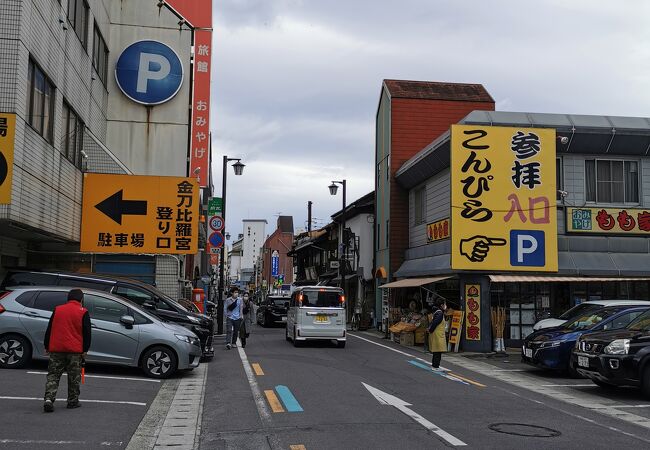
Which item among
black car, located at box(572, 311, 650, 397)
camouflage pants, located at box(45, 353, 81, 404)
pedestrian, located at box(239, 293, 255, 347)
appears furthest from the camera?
pedestrian, located at box(239, 293, 255, 347)

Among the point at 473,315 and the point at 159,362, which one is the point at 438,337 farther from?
the point at 159,362

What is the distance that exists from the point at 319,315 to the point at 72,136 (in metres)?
9.28

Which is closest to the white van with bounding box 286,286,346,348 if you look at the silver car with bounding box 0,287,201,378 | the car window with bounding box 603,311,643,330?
the silver car with bounding box 0,287,201,378

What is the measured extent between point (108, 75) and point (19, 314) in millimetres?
15409

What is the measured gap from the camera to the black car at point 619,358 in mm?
11414

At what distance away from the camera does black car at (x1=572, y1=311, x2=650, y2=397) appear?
449 inches

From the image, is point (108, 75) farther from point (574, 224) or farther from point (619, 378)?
point (619, 378)

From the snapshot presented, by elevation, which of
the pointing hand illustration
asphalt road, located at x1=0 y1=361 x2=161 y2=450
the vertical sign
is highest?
the vertical sign

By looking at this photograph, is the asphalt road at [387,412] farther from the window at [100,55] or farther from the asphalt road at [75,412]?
the window at [100,55]

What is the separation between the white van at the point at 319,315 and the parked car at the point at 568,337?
23.2 ft

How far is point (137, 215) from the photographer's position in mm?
19828

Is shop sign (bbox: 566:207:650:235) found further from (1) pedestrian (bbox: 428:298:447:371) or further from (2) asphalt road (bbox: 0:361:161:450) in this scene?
(2) asphalt road (bbox: 0:361:161:450)

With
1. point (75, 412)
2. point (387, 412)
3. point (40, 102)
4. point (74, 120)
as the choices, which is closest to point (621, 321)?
point (387, 412)

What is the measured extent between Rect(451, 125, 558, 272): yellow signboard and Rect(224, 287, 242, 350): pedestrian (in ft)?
24.1
